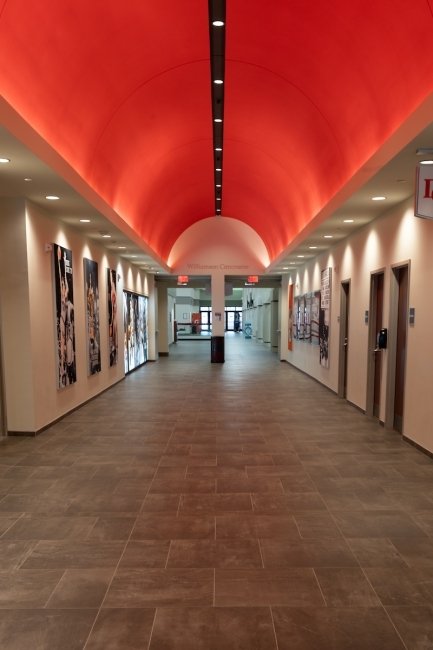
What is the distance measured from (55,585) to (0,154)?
160 inches

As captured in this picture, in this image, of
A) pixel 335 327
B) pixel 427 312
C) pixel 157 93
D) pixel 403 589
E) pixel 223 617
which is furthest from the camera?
pixel 335 327

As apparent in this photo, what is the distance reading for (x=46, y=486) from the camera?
4.71 meters

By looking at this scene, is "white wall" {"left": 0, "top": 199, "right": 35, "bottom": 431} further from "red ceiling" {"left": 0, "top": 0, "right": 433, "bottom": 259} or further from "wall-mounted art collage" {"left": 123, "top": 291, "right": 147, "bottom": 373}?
"wall-mounted art collage" {"left": 123, "top": 291, "right": 147, "bottom": 373}

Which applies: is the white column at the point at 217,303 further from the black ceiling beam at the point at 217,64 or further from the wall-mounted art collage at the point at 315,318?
the black ceiling beam at the point at 217,64

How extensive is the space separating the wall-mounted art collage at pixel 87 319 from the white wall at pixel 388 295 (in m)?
5.46

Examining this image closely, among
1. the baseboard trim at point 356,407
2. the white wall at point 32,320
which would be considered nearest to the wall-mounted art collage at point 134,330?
the white wall at point 32,320

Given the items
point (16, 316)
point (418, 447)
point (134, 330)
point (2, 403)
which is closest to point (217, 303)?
point (134, 330)

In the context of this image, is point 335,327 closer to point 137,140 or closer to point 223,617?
point 137,140

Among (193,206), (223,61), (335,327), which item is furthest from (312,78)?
(193,206)

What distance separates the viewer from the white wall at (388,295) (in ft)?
19.0

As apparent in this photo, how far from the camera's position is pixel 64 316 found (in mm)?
7711

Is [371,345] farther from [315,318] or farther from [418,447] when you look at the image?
[315,318]

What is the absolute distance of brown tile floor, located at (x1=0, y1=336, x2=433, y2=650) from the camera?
2576mm

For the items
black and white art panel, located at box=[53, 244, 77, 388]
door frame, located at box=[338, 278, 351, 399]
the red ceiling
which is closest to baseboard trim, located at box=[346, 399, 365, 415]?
door frame, located at box=[338, 278, 351, 399]
